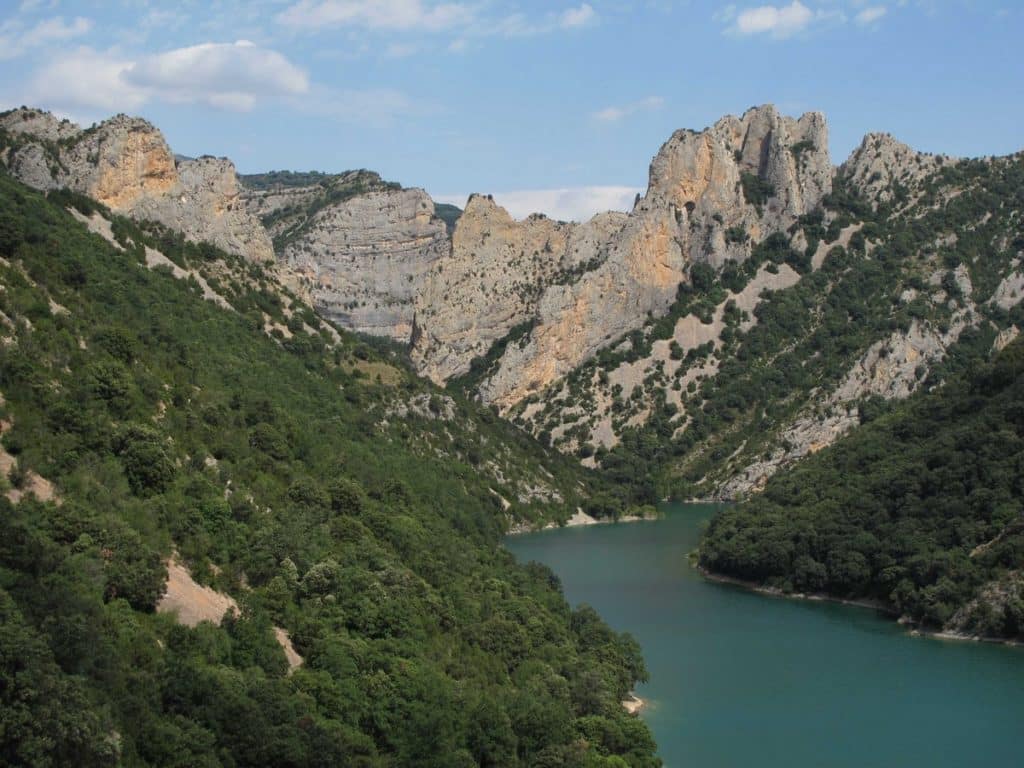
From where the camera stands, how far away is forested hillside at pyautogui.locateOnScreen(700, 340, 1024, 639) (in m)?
58.8

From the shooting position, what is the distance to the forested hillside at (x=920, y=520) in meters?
58.8

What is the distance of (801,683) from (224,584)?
2791 cm

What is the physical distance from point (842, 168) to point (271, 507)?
123598mm

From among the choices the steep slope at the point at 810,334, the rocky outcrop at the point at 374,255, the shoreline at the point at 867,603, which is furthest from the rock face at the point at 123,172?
the rocky outcrop at the point at 374,255

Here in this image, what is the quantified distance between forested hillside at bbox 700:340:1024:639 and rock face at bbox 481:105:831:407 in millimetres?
51558

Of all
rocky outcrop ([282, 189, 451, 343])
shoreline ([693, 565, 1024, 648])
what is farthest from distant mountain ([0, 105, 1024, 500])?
rocky outcrop ([282, 189, 451, 343])

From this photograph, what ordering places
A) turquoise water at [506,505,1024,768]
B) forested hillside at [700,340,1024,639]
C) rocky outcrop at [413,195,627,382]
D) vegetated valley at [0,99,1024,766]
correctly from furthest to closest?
rocky outcrop at [413,195,627,382] → forested hillside at [700,340,1024,639] → turquoise water at [506,505,1024,768] → vegetated valley at [0,99,1024,766]

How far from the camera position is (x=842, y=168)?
150 meters

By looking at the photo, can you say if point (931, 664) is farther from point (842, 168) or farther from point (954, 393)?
point (842, 168)

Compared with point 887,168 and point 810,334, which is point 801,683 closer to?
point 810,334

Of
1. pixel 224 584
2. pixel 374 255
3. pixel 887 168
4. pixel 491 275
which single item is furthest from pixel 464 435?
pixel 374 255

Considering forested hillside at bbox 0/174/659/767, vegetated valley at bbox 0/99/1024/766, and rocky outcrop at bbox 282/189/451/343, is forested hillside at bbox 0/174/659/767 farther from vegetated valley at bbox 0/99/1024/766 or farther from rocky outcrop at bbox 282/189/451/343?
rocky outcrop at bbox 282/189/451/343

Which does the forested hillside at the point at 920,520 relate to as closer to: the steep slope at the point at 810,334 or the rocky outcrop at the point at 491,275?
the steep slope at the point at 810,334

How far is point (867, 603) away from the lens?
217 feet
